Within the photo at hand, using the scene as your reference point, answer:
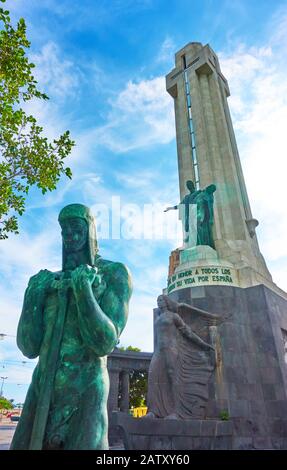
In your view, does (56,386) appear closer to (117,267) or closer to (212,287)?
(117,267)

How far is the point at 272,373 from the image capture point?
430 inches

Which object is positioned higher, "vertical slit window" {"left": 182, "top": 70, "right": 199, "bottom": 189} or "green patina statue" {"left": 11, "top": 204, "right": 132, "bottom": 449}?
"vertical slit window" {"left": 182, "top": 70, "right": 199, "bottom": 189}

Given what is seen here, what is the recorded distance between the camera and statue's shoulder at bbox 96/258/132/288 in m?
2.99

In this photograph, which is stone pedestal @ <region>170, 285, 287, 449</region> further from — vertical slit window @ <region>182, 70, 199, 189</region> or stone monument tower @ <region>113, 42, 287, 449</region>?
vertical slit window @ <region>182, 70, 199, 189</region>

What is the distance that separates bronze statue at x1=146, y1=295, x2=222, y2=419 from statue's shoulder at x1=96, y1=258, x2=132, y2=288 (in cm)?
747

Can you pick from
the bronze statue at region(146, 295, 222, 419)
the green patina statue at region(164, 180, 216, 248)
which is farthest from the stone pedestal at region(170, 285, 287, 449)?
the green patina statue at region(164, 180, 216, 248)

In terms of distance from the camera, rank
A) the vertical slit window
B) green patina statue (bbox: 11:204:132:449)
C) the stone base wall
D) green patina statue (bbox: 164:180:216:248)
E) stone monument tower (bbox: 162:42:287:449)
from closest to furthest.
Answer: green patina statue (bbox: 11:204:132:449) < the stone base wall < stone monument tower (bbox: 162:42:287:449) < green patina statue (bbox: 164:180:216:248) < the vertical slit window

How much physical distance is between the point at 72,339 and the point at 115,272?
2.26ft

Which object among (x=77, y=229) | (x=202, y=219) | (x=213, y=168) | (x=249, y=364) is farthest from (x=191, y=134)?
(x=77, y=229)

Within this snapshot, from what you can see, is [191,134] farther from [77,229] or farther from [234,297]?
[77,229]

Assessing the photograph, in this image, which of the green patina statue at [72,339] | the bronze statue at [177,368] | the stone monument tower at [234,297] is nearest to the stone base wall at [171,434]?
the stone monument tower at [234,297]

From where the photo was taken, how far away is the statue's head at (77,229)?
10.2 feet

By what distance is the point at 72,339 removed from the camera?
8.89ft

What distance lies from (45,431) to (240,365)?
386 inches
